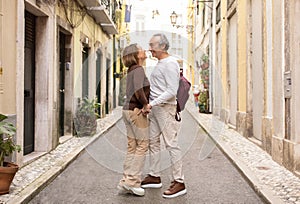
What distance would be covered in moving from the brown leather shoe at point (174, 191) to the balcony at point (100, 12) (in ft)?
25.7

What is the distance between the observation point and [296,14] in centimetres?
605

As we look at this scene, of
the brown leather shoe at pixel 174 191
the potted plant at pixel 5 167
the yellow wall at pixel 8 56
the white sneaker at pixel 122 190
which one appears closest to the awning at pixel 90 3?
the yellow wall at pixel 8 56

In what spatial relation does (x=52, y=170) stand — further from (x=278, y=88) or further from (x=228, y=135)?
(x=228, y=135)

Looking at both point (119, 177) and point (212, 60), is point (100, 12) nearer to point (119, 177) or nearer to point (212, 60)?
point (212, 60)

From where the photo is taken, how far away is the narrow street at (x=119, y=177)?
4.91 metres

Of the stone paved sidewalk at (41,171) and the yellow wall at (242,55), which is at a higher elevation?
the yellow wall at (242,55)

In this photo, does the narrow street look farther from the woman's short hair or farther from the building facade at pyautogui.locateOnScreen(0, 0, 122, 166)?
the woman's short hair

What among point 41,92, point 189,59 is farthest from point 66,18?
point 189,59

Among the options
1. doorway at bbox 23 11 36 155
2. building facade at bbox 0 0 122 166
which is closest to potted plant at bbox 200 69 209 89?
building facade at bbox 0 0 122 166

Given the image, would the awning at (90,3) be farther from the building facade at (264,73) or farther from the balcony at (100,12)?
the building facade at (264,73)

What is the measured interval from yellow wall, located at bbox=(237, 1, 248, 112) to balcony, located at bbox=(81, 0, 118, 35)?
3983 millimetres

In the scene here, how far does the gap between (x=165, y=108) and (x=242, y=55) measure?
6.60 meters

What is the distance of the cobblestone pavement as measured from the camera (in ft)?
15.9

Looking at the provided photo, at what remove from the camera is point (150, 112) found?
16.8 ft
